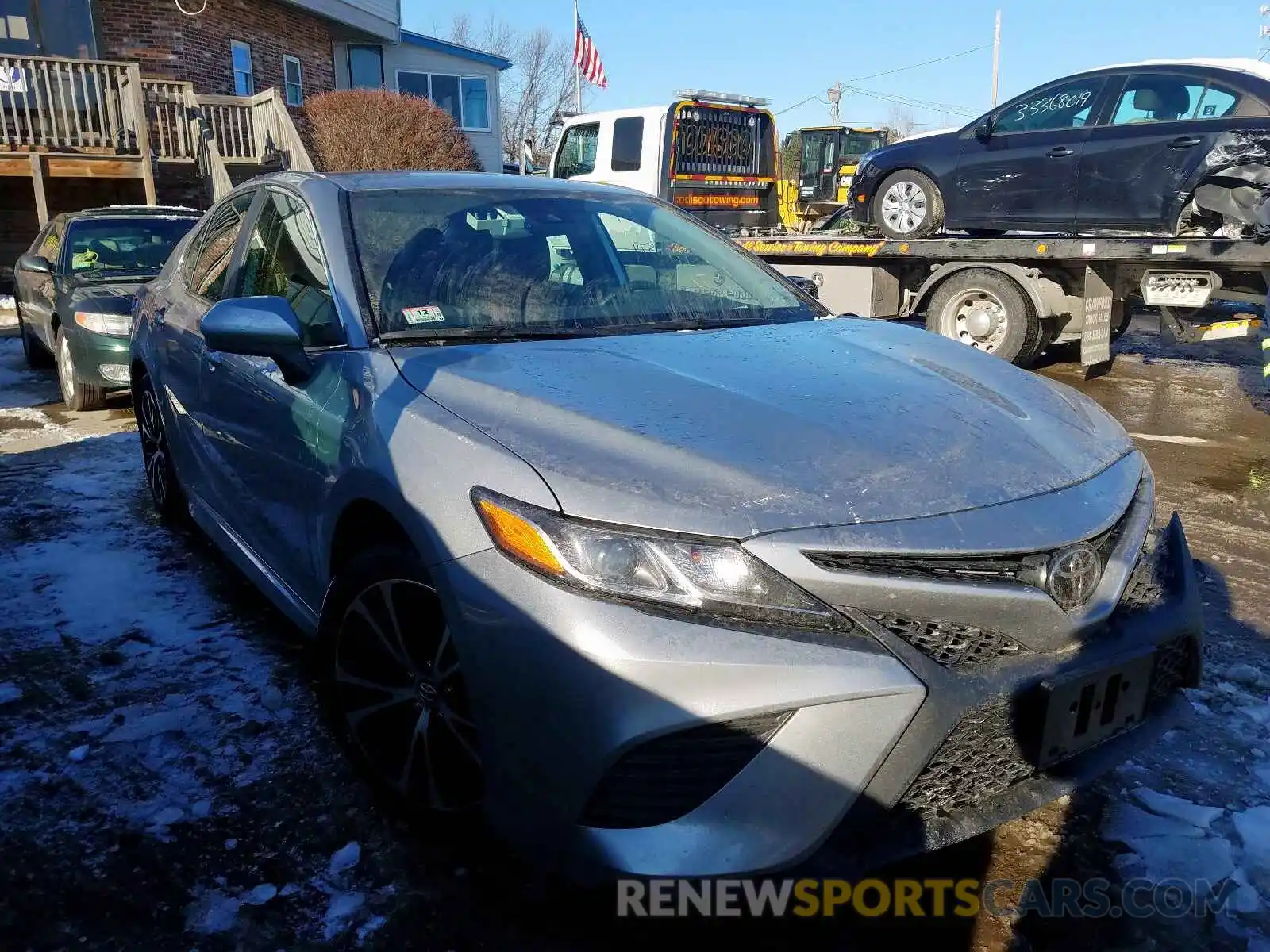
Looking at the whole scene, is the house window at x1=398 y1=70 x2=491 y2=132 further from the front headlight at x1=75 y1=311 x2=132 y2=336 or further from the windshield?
the front headlight at x1=75 y1=311 x2=132 y2=336

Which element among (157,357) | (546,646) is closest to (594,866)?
(546,646)

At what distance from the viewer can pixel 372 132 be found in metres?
18.5

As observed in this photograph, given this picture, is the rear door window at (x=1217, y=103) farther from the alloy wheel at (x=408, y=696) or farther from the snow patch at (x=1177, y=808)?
the alloy wheel at (x=408, y=696)

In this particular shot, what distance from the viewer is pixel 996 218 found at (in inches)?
328

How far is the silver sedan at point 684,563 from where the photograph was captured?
173 cm

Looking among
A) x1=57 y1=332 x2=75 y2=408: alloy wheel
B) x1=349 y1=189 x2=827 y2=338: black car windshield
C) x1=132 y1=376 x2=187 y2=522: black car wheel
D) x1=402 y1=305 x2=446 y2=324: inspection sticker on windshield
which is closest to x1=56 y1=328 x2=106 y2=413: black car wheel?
x1=57 y1=332 x2=75 y2=408: alloy wheel

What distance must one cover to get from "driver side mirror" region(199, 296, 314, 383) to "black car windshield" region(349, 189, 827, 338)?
0.24m

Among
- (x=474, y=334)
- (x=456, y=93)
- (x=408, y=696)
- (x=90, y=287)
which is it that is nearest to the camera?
(x=408, y=696)

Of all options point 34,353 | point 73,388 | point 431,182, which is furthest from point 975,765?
point 34,353

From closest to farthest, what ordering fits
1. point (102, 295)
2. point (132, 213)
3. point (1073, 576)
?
1. point (1073, 576)
2. point (102, 295)
3. point (132, 213)

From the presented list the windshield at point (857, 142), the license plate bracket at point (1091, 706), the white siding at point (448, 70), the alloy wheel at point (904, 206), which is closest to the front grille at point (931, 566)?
the license plate bracket at point (1091, 706)

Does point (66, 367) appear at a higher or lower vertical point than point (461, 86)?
lower

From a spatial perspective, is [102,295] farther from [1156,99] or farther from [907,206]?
[1156,99]

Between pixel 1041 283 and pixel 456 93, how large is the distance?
67.4ft
